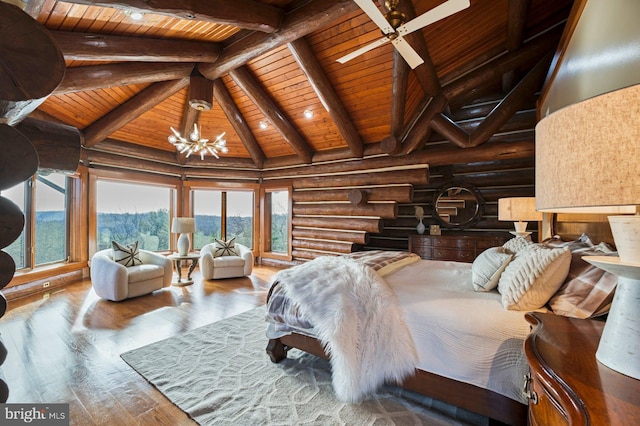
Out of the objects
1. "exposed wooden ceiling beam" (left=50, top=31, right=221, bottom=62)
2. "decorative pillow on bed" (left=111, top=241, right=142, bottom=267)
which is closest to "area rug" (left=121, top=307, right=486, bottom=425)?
"decorative pillow on bed" (left=111, top=241, right=142, bottom=267)

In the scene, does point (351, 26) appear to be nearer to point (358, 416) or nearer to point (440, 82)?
point (440, 82)

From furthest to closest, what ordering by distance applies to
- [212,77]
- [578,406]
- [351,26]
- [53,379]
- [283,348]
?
[212,77]
[351,26]
[283,348]
[53,379]
[578,406]

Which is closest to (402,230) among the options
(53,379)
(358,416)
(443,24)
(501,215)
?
(501,215)

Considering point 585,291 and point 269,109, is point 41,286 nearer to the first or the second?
point 269,109

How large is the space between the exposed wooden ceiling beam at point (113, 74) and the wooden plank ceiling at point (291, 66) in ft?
0.04

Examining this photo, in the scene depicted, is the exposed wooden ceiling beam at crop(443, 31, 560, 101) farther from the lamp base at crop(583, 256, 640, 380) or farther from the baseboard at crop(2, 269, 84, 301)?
the baseboard at crop(2, 269, 84, 301)

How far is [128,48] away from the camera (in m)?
3.30

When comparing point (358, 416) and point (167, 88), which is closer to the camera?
point (358, 416)

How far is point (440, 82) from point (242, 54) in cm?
338

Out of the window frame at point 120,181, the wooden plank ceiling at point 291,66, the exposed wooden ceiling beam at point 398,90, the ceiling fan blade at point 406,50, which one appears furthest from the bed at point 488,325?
the window frame at point 120,181

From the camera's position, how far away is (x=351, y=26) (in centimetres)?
368

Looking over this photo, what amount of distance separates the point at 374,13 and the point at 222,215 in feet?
20.5

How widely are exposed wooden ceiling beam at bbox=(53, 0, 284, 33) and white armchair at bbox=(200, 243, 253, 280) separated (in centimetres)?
400

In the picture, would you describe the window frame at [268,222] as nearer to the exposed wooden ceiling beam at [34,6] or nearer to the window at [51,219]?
the window at [51,219]
